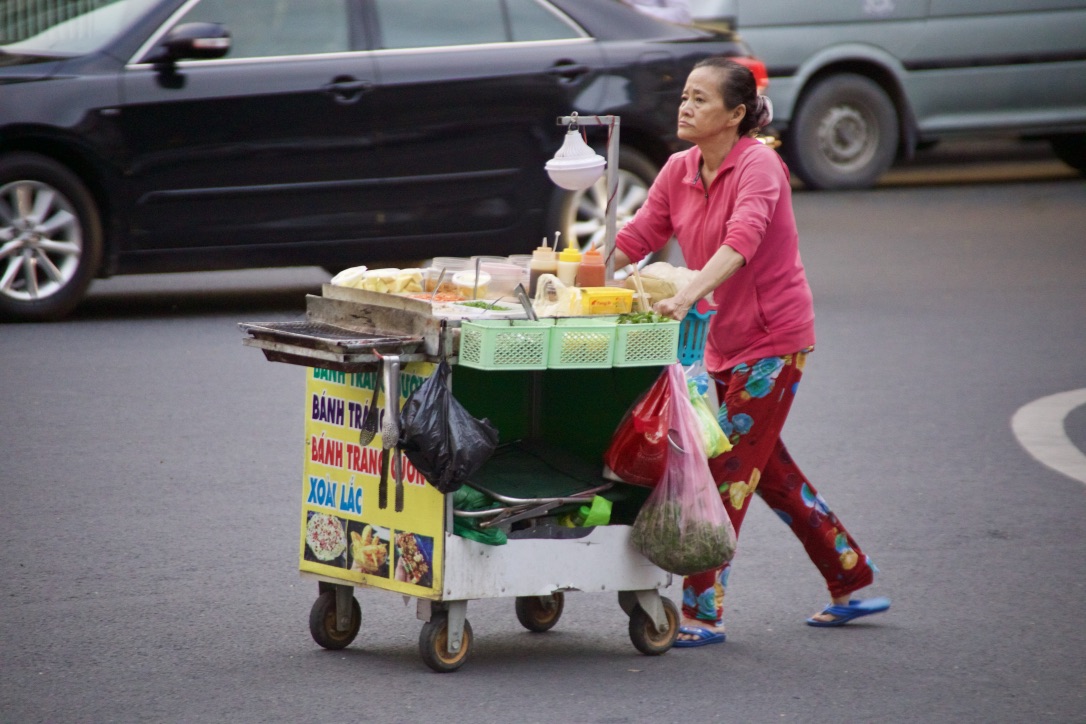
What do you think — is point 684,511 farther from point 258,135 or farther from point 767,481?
point 258,135

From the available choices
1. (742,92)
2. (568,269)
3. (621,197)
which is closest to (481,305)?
(568,269)

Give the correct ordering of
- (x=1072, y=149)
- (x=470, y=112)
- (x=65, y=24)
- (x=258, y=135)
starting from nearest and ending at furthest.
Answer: (x=258, y=135) < (x=65, y=24) < (x=470, y=112) < (x=1072, y=149)

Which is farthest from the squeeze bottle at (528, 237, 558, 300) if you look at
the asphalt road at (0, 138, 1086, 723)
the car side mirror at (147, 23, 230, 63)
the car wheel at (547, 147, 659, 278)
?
the car wheel at (547, 147, 659, 278)

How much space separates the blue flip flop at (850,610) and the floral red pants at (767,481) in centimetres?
5

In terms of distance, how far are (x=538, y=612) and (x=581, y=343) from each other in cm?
92

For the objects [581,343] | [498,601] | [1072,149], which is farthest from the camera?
[1072,149]

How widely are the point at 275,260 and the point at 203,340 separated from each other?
629mm

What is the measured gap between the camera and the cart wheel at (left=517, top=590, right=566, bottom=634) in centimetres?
447

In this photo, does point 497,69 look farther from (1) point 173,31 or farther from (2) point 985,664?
(2) point 985,664

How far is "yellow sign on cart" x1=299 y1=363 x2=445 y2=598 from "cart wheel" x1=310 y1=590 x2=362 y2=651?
0.26ft

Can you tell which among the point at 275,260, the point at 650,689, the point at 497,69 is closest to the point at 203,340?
the point at 275,260

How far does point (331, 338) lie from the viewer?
391cm

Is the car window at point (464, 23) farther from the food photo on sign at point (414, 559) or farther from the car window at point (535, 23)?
the food photo on sign at point (414, 559)

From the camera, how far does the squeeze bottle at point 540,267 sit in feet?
13.8
